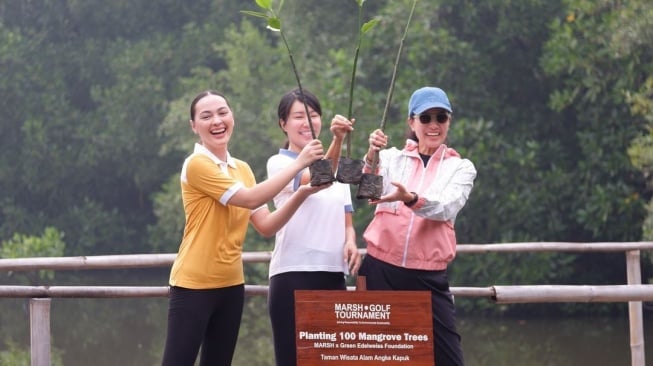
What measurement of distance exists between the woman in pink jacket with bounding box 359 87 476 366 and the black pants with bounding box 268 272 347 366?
0.16 metres

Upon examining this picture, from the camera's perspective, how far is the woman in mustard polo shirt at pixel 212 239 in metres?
3.52

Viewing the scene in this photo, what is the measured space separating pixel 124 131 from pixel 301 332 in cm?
1762

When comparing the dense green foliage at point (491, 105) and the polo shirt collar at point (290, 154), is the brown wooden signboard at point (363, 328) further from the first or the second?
the dense green foliage at point (491, 105)

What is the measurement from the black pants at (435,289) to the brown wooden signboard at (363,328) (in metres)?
0.26

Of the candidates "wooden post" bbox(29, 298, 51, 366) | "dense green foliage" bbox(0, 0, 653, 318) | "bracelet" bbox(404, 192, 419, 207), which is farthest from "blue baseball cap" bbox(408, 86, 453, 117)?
"dense green foliage" bbox(0, 0, 653, 318)

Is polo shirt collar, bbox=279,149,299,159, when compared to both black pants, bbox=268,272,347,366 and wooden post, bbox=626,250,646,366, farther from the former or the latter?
wooden post, bbox=626,250,646,366

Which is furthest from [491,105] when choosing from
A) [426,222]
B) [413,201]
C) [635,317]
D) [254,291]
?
[413,201]

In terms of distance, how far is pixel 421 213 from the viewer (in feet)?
11.6

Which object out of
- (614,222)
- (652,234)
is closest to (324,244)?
(652,234)

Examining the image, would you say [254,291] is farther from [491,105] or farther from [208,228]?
[491,105]

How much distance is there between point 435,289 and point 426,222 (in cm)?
20

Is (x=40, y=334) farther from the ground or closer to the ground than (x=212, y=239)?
closer to the ground

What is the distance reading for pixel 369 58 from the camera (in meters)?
13.7

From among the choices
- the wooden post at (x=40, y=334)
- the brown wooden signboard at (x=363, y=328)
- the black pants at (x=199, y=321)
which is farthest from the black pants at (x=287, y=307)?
the wooden post at (x=40, y=334)
